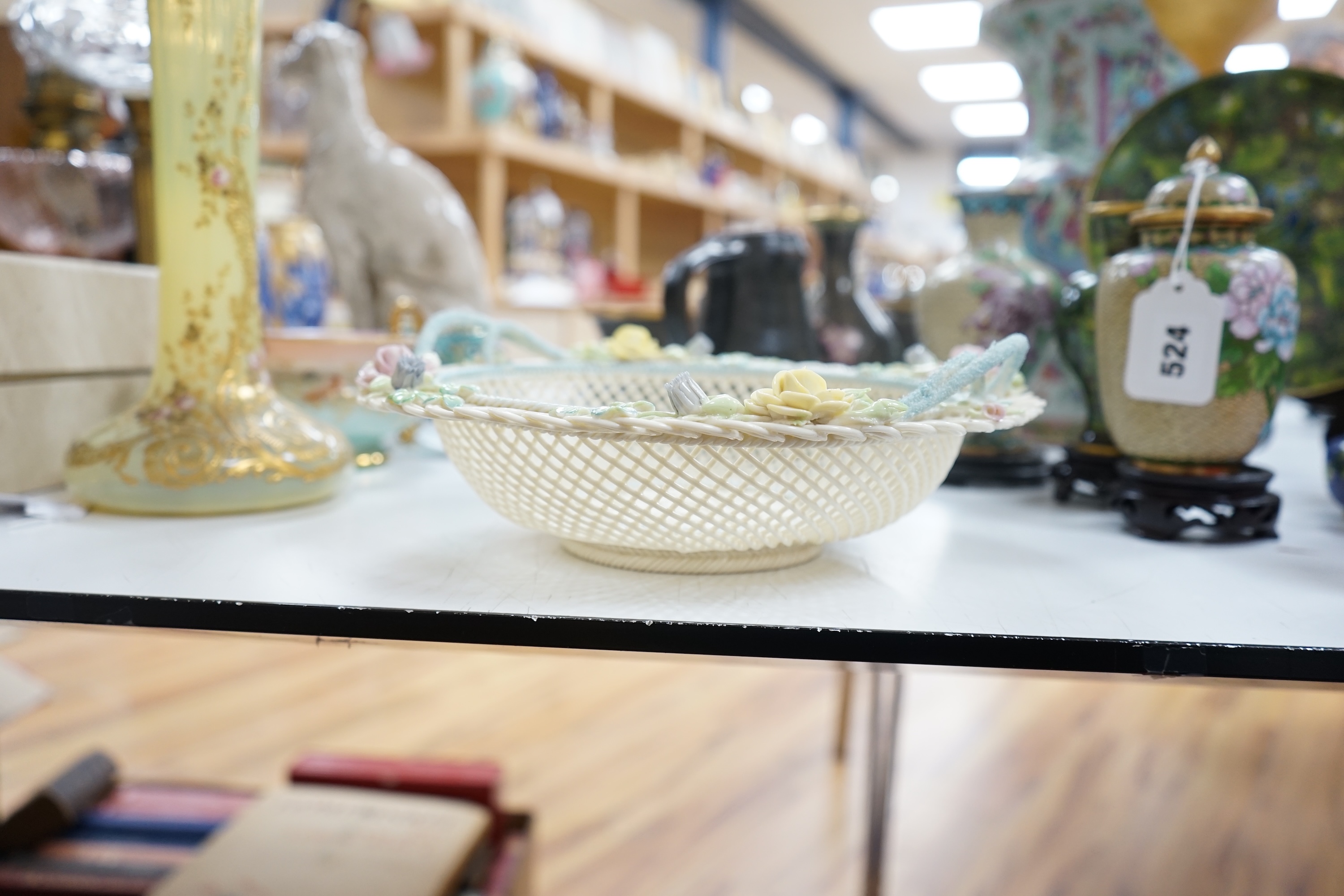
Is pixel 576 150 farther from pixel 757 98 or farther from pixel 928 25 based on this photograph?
pixel 757 98

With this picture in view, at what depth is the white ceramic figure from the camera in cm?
112

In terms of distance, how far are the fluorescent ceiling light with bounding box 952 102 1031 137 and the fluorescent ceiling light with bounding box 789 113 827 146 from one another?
3.42 feet

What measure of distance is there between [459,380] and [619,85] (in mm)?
2694

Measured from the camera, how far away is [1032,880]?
1.16m

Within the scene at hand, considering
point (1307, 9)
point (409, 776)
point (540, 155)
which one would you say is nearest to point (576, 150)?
point (540, 155)

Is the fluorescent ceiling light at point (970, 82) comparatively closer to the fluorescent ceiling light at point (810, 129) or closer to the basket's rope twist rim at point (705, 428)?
the fluorescent ceiling light at point (810, 129)

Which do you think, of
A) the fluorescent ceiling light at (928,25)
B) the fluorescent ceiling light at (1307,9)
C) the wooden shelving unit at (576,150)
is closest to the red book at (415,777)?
the wooden shelving unit at (576,150)

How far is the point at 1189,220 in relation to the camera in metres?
0.56

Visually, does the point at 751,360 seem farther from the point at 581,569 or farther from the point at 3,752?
the point at 3,752

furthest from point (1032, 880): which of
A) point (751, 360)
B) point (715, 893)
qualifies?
point (751, 360)

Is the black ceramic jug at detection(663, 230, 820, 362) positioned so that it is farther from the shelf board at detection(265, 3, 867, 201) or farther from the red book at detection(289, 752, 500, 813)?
the shelf board at detection(265, 3, 867, 201)

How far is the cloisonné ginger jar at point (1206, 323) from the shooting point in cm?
56

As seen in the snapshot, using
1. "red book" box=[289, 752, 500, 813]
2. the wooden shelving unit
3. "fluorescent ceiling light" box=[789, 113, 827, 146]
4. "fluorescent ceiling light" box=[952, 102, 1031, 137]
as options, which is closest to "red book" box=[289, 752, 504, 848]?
"red book" box=[289, 752, 500, 813]

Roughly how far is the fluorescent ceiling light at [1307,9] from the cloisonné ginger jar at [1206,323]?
4.14 m
